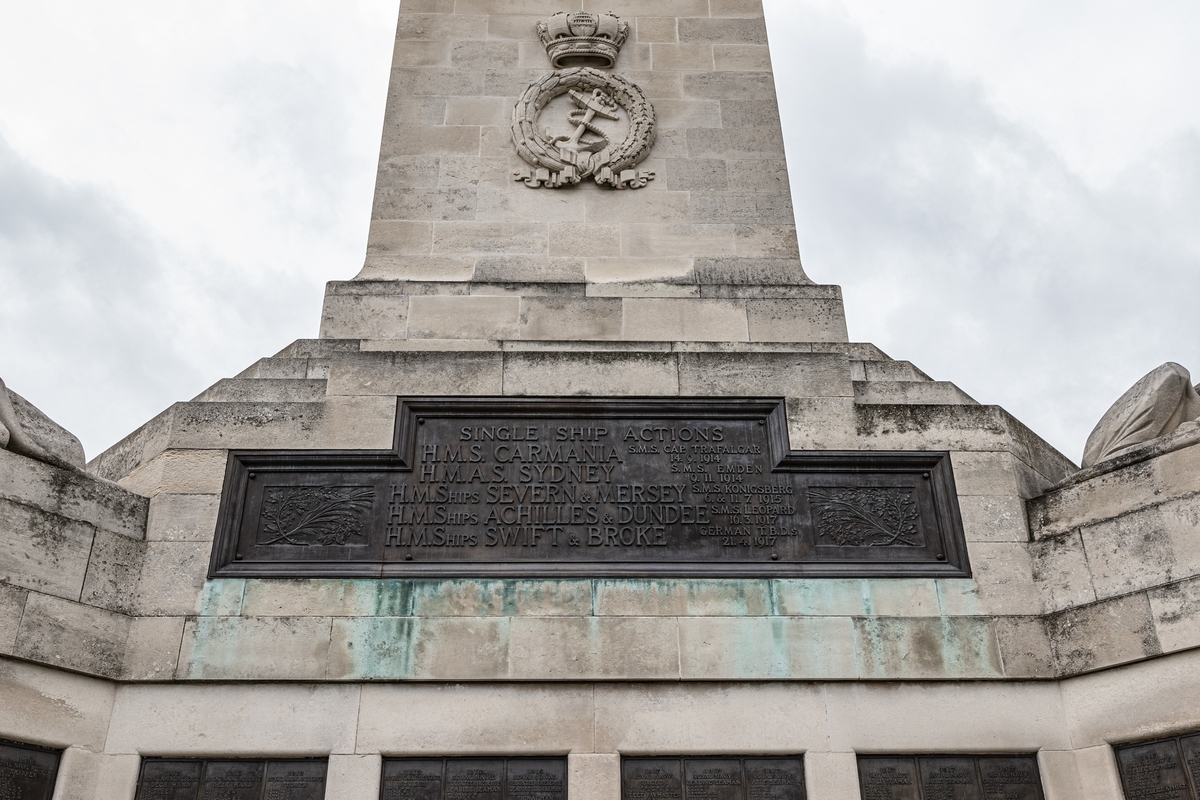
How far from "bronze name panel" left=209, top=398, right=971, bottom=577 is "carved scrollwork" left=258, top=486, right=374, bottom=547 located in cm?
1

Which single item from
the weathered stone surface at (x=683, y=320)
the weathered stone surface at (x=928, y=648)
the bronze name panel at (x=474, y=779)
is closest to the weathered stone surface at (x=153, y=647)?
the bronze name panel at (x=474, y=779)

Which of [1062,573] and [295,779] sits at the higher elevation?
[1062,573]

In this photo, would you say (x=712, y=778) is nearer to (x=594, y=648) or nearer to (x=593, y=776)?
(x=593, y=776)

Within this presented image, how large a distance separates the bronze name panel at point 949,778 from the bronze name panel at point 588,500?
→ 167 centimetres

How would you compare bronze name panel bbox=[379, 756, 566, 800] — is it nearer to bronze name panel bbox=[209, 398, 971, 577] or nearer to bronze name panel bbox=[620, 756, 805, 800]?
bronze name panel bbox=[620, 756, 805, 800]

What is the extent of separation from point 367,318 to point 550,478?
10.9 ft

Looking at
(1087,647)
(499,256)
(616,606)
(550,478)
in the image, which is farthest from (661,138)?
(1087,647)

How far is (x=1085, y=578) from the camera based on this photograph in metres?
9.70

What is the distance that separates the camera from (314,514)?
10219 mm

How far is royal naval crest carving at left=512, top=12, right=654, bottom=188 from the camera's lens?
44.8 ft

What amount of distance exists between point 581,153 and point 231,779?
8.39 m

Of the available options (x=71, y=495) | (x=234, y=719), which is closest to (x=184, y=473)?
(x=71, y=495)

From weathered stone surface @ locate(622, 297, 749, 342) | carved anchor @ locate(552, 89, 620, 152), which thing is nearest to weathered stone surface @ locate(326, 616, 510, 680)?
weathered stone surface @ locate(622, 297, 749, 342)

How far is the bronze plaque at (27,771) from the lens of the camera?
842 cm
